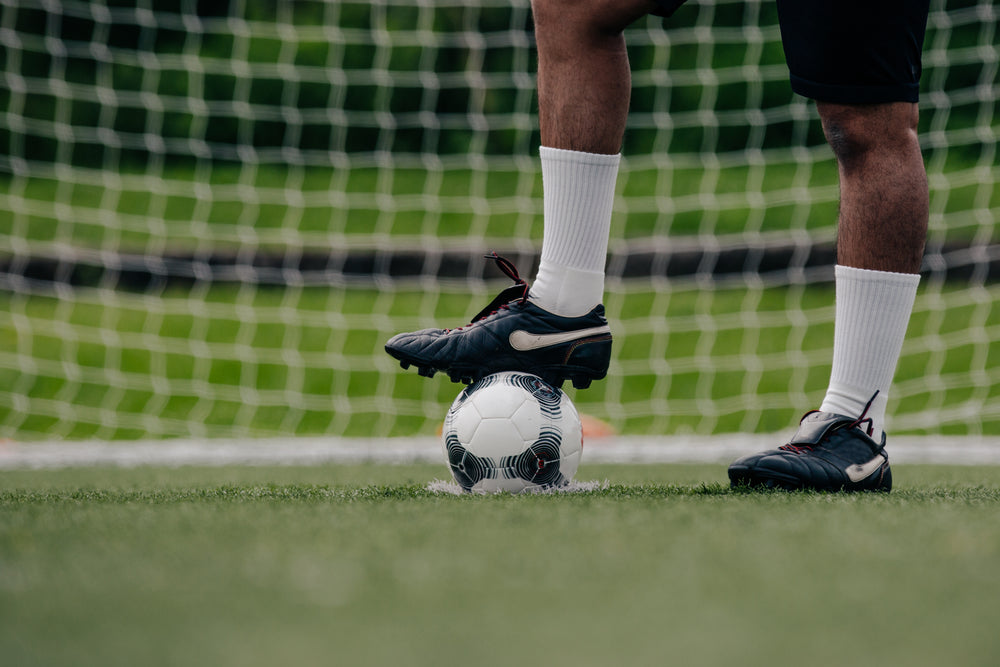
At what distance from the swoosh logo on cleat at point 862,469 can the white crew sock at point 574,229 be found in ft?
1.93

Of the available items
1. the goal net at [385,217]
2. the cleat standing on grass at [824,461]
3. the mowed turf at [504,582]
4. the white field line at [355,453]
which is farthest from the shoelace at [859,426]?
the goal net at [385,217]

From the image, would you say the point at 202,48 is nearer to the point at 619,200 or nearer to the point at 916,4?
the point at 619,200

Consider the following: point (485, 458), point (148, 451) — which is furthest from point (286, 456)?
point (485, 458)

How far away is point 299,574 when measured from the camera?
1.20m

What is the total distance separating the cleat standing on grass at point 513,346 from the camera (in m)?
2.22

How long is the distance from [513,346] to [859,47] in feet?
2.77

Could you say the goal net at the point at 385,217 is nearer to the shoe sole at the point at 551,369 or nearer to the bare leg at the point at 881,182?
the bare leg at the point at 881,182

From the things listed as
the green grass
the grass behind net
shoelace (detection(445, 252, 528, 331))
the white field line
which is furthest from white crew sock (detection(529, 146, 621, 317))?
the green grass

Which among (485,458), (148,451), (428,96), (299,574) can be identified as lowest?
(148,451)

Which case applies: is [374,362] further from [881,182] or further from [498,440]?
[881,182]

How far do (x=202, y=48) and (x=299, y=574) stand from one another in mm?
8745

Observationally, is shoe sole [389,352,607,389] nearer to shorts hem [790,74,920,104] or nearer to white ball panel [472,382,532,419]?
white ball panel [472,382,532,419]

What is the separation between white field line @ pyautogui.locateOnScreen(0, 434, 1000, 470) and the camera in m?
3.56

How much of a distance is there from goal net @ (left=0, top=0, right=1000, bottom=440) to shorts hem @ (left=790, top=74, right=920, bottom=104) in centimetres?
358
